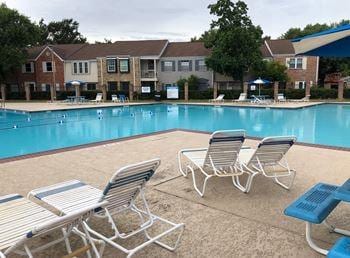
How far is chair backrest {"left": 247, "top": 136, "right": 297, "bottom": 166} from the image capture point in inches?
193

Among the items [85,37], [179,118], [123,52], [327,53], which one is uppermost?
[85,37]

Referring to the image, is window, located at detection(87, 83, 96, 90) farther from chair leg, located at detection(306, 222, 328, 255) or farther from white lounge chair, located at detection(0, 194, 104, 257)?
chair leg, located at detection(306, 222, 328, 255)

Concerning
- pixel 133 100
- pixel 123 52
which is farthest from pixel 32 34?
pixel 133 100

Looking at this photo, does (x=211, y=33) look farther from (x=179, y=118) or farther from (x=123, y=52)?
(x=179, y=118)

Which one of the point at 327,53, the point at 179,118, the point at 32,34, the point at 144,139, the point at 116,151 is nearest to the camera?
the point at 327,53

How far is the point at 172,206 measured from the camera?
4.55 meters

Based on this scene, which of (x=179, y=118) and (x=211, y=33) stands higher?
(x=211, y=33)

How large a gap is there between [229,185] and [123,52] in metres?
34.9

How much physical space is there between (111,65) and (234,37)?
14281 mm

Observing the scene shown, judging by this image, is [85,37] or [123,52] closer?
[123,52]

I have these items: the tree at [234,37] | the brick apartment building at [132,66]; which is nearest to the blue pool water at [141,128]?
the tree at [234,37]

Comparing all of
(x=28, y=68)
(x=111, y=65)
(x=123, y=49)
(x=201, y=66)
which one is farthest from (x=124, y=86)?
(x=28, y=68)

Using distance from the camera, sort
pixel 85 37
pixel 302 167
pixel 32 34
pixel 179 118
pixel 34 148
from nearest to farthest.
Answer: pixel 302 167, pixel 34 148, pixel 179 118, pixel 32 34, pixel 85 37

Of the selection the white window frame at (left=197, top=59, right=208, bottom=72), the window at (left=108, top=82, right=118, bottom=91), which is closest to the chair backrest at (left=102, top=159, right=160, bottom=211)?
the white window frame at (left=197, top=59, right=208, bottom=72)
